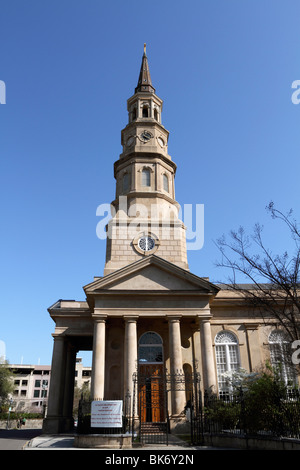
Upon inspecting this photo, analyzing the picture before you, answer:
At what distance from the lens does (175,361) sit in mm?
24297

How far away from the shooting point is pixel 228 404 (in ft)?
61.7

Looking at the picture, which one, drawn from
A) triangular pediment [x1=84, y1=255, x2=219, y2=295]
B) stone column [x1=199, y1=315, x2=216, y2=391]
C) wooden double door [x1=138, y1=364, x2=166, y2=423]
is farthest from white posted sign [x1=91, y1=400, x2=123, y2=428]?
triangular pediment [x1=84, y1=255, x2=219, y2=295]

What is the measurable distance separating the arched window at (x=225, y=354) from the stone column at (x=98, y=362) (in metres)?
8.77

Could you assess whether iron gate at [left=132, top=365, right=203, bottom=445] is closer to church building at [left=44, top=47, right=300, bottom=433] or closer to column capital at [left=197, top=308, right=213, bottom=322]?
church building at [left=44, top=47, right=300, bottom=433]

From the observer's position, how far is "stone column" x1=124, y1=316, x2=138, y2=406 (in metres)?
23.6

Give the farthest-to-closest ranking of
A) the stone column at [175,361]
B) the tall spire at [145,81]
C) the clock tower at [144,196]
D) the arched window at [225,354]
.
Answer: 1. the tall spire at [145,81]
2. the clock tower at [144,196]
3. the arched window at [225,354]
4. the stone column at [175,361]

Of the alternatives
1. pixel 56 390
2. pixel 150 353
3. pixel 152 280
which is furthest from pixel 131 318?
pixel 56 390

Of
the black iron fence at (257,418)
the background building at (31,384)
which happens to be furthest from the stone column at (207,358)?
the background building at (31,384)

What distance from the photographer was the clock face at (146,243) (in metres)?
31.4

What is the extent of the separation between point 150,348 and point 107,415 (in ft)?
35.9

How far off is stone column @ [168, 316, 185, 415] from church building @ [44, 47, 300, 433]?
64 millimetres

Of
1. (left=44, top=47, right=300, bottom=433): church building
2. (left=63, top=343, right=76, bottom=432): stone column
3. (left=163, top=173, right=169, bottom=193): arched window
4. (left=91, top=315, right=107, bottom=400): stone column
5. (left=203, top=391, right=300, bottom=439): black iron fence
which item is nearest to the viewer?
(left=203, top=391, right=300, bottom=439): black iron fence

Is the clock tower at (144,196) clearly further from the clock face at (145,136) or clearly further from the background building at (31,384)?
the background building at (31,384)
